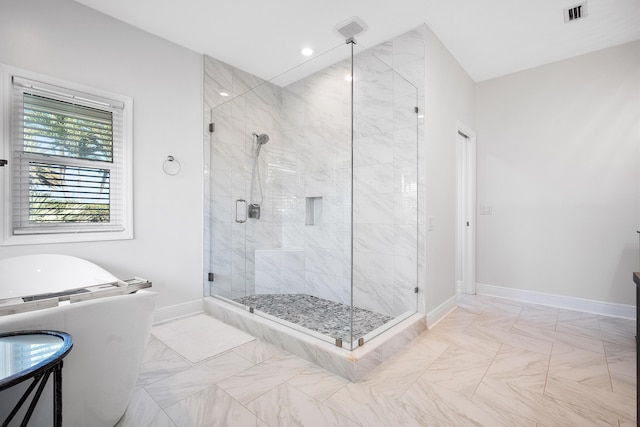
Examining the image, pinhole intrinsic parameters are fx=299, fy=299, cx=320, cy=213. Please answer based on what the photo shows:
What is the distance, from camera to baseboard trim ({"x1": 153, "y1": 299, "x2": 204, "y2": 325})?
2740mm

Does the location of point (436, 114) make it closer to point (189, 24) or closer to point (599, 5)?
point (599, 5)

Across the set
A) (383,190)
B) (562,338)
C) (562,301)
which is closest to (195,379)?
(383,190)

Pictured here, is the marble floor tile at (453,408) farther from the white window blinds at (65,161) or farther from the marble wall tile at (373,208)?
the white window blinds at (65,161)

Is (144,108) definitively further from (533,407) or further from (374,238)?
(533,407)

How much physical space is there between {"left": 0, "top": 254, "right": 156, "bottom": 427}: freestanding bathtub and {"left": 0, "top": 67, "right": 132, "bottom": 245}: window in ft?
3.39

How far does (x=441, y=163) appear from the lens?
2859 millimetres

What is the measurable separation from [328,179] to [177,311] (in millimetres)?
2010

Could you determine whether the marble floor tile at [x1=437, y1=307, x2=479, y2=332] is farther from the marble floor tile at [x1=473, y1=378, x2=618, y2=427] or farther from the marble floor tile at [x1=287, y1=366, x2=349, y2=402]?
the marble floor tile at [x1=287, y1=366, x2=349, y2=402]

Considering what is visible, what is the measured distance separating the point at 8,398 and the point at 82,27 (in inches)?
102

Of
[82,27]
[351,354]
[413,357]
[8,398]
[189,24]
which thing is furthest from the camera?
[189,24]

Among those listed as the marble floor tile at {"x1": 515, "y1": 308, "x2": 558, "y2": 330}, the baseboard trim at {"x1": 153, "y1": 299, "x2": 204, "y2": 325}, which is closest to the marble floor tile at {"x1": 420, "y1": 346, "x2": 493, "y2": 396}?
the marble floor tile at {"x1": 515, "y1": 308, "x2": 558, "y2": 330}

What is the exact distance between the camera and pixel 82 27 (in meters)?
2.33

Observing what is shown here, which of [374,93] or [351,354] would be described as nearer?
[351,354]

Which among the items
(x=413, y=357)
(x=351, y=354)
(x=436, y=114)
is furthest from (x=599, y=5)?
(x=351, y=354)
